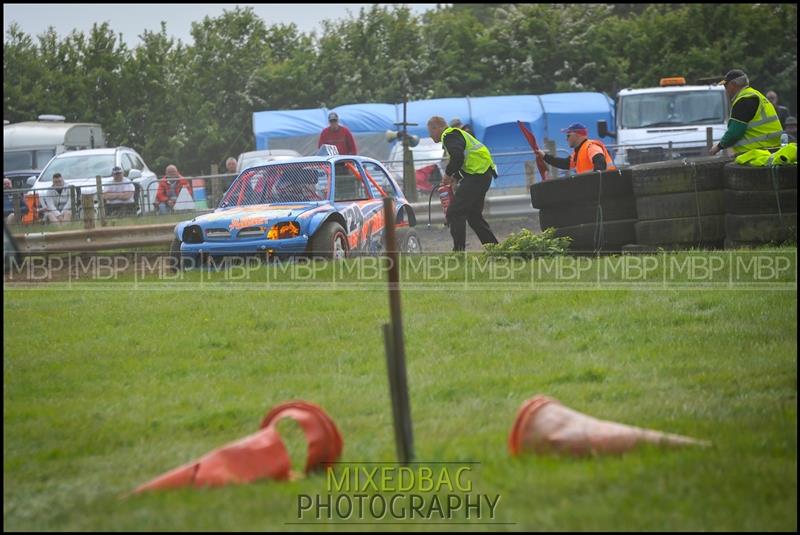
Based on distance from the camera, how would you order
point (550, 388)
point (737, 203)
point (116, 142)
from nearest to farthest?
1. point (550, 388)
2. point (737, 203)
3. point (116, 142)

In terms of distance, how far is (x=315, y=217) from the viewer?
Result: 1327 centimetres

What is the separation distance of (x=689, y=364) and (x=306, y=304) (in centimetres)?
395

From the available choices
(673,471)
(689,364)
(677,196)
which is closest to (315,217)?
(677,196)

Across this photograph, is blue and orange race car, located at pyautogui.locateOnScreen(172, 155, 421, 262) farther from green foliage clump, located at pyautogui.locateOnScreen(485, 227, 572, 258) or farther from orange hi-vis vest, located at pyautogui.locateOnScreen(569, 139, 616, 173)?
orange hi-vis vest, located at pyautogui.locateOnScreen(569, 139, 616, 173)

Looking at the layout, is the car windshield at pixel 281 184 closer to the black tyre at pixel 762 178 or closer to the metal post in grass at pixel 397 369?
the black tyre at pixel 762 178

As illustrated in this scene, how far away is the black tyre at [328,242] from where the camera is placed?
43.2 feet

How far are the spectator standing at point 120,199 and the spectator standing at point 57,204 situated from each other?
0.59m

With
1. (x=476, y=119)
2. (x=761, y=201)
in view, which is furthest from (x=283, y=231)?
(x=476, y=119)

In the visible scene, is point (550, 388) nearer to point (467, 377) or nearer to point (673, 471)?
point (467, 377)

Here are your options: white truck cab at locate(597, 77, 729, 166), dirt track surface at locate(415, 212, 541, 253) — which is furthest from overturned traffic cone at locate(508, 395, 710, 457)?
white truck cab at locate(597, 77, 729, 166)

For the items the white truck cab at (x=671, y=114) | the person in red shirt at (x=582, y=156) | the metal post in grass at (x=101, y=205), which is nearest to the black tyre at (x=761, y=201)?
the person in red shirt at (x=582, y=156)

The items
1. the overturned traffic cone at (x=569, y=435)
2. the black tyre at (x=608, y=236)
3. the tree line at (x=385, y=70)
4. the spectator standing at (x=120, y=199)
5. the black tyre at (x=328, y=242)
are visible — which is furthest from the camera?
the tree line at (x=385, y=70)

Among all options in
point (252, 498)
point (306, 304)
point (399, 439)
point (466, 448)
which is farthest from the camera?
point (306, 304)

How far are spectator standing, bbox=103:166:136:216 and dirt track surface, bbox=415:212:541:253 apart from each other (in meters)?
4.62
